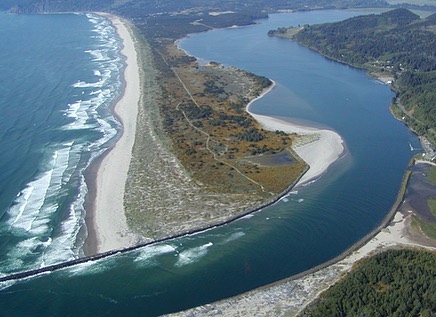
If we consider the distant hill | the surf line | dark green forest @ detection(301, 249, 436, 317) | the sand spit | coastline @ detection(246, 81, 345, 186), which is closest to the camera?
dark green forest @ detection(301, 249, 436, 317)

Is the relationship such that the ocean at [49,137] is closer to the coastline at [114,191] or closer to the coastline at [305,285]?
the coastline at [114,191]

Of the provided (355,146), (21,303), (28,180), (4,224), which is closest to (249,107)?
(355,146)

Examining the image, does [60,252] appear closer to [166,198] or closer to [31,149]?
[166,198]

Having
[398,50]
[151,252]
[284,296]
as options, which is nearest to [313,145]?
[151,252]

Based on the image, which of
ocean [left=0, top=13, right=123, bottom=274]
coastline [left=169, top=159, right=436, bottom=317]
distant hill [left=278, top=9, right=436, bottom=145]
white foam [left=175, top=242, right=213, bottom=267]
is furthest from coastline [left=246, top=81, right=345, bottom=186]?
ocean [left=0, top=13, right=123, bottom=274]

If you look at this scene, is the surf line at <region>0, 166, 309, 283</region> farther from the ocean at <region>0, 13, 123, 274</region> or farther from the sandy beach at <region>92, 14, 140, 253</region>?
the ocean at <region>0, 13, 123, 274</region>

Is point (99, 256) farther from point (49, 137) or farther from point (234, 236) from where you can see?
point (49, 137)
